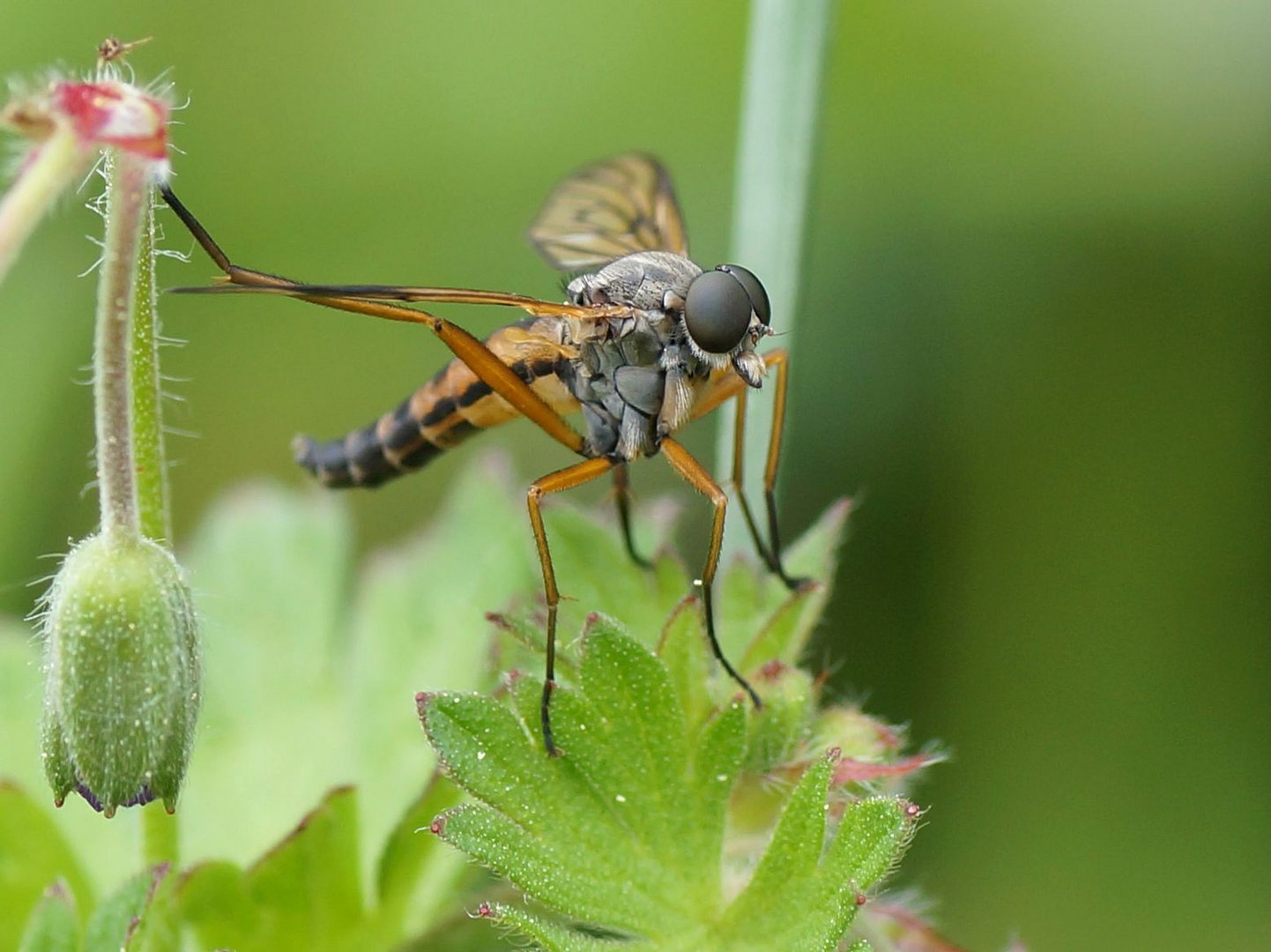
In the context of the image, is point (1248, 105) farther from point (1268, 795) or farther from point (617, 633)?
point (617, 633)

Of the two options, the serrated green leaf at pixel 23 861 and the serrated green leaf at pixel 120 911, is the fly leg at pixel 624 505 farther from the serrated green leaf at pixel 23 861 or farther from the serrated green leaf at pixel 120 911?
the serrated green leaf at pixel 23 861

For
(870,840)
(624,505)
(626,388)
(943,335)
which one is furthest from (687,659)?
(943,335)

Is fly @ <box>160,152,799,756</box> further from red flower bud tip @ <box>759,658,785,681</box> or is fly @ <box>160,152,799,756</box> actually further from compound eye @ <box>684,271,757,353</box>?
red flower bud tip @ <box>759,658,785,681</box>

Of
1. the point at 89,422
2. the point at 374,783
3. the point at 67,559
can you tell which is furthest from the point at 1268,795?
the point at 89,422

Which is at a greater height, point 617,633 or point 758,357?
point 758,357

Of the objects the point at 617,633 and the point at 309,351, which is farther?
the point at 309,351

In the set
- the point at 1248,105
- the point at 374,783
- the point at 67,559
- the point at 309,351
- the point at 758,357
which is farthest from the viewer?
the point at 309,351
